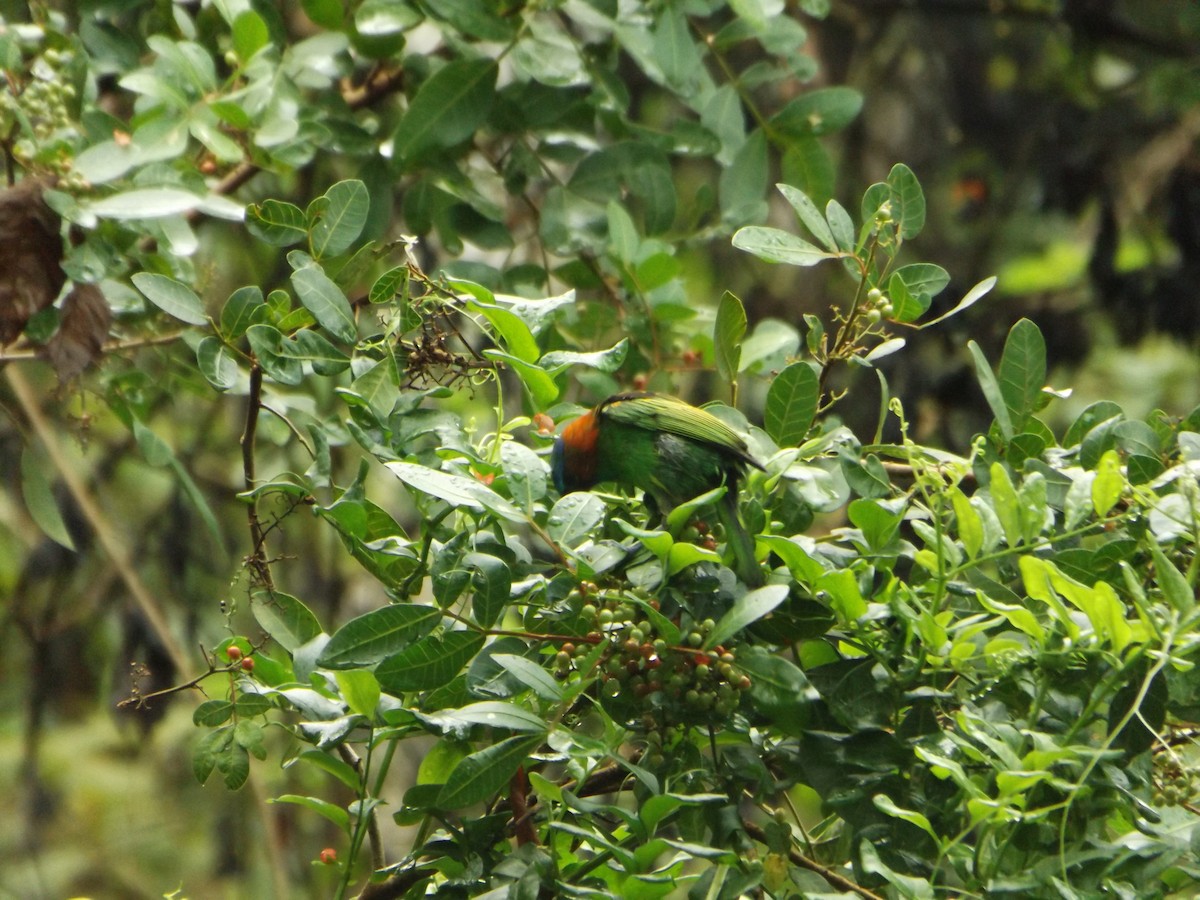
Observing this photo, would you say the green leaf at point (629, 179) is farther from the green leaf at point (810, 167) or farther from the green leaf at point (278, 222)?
Result: the green leaf at point (278, 222)

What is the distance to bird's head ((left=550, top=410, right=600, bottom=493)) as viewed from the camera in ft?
6.14

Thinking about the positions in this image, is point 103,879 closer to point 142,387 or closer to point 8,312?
point 142,387

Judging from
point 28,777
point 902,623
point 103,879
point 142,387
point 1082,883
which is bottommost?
point 103,879

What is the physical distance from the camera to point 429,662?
51.2 inches

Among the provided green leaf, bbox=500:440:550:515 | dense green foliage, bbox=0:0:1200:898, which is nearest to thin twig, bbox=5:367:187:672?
dense green foliage, bbox=0:0:1200:898

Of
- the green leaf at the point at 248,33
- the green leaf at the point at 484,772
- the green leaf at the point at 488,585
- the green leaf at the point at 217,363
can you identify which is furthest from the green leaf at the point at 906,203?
the green leaf at the point at 248,33

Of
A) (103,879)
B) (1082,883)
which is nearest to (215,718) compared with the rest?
(1082,883)

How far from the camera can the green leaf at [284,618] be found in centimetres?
155

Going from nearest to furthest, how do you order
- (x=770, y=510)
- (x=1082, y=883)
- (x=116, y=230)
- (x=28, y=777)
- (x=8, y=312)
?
(x=1082, y=883) < (x=770, y=510) < (x=8, y=312) < (x=116, y=230) < (x=28, y=777)

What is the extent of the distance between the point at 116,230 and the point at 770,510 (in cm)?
135

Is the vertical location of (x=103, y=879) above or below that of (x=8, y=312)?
below

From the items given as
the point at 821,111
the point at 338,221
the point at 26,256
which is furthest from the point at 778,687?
the point at 821,111

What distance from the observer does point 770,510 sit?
1447mm

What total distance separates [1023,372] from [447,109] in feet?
4.27
